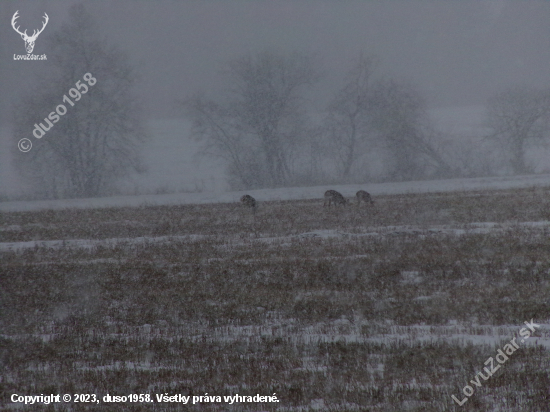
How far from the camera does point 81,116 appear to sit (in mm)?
44344

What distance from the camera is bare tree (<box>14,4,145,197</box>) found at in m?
44.2

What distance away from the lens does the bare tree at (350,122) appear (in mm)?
52156

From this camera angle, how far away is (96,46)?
1797 inches

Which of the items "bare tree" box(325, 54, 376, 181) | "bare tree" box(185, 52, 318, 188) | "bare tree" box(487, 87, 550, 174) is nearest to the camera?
"bare tree" box(185, 52, 318, 188)

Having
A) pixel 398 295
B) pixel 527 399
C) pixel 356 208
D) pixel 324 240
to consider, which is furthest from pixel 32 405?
pixel 356 208

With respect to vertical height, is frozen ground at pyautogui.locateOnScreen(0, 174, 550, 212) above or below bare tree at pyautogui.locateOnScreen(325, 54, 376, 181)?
below

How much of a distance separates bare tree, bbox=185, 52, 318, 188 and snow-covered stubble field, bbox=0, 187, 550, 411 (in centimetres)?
3004

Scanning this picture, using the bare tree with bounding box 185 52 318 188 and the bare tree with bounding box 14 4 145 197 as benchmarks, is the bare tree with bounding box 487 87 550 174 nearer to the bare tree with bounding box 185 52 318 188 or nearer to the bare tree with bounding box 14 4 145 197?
the bare tree with bounding box 185 52 318 188

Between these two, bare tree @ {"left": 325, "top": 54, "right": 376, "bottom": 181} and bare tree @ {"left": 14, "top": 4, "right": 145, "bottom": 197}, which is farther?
bare tree @ {"left": 325, "top": 54, "right": 376, "bottom": 181}

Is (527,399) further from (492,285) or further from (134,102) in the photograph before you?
(134,102)

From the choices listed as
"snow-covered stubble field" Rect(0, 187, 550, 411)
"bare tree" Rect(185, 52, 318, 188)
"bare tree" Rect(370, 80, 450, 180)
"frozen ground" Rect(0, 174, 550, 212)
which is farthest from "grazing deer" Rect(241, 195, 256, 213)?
"bare tree" Rect(370, 80, 450, 180)

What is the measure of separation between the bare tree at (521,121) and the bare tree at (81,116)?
100 feet

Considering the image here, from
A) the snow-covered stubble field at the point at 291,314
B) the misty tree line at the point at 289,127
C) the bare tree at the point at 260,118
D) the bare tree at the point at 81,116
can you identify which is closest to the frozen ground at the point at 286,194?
the bare tree at the point at 81,116

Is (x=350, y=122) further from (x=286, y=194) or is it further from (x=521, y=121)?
(x=286, y=194)
